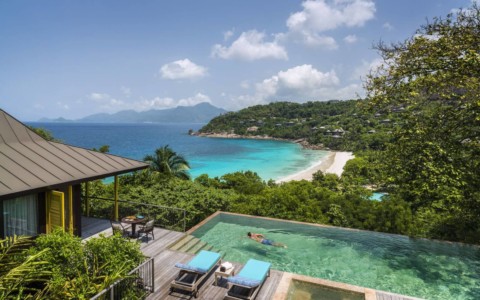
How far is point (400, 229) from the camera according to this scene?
14883 mm

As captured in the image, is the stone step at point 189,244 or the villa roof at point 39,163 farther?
the stone step at point 189,244

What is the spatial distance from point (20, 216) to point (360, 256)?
40.6 feet

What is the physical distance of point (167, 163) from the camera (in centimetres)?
2583

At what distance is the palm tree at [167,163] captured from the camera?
25.6 m

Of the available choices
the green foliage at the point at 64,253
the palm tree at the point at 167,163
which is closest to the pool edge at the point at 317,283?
the green foliage at the point at 64,253

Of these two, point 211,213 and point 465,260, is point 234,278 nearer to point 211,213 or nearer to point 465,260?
point 211,213

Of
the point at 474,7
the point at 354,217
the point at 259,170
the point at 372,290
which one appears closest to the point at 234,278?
the point at 372,290

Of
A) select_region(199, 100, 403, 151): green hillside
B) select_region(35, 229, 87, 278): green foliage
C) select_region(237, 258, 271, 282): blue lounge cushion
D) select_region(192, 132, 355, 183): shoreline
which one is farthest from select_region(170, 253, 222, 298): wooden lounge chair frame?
Answer: select_region(199, 100, 403, 151): green hillside

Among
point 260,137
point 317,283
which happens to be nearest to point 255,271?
point 317,283

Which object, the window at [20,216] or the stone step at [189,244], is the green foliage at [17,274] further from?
the stone step at [189,244]

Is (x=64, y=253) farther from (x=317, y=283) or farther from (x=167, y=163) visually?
(x=167, y=163)

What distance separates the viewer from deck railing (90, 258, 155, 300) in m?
6.88

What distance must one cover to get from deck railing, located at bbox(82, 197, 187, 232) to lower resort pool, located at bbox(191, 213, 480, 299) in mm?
1093

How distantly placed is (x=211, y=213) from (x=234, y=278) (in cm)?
855
